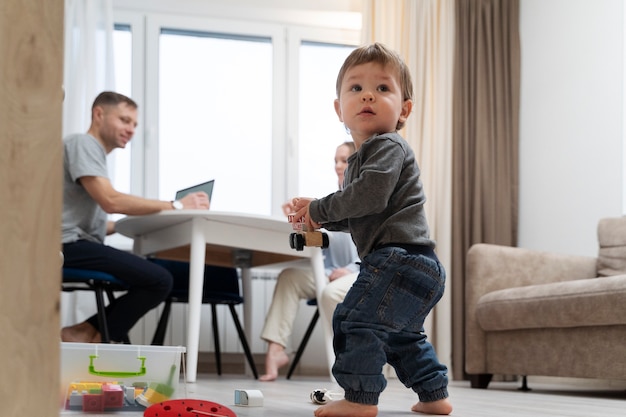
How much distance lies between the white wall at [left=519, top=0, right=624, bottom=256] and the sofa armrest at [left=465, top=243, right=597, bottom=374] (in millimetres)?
542

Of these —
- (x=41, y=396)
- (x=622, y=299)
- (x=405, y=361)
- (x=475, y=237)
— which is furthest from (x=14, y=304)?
(x=475, y=237)

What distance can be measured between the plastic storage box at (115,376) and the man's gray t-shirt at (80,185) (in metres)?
1.67

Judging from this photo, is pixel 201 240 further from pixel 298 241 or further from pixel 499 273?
pixel 298 241

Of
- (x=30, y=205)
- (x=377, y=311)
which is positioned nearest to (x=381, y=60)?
(x=377, y=311)

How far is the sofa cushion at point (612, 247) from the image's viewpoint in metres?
4.05

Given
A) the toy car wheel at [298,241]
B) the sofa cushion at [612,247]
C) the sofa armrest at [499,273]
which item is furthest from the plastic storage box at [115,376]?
the sofa cushion at [612,247]

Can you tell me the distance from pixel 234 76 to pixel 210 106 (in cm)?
25

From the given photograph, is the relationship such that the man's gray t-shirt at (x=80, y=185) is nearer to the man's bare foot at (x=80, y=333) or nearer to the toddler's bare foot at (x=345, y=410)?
the man's bare foot at (x=80, y=333)

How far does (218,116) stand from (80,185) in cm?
173

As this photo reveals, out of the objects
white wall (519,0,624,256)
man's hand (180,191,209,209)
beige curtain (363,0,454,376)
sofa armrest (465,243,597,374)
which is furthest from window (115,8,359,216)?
sofa armrest (465,243,597,374)

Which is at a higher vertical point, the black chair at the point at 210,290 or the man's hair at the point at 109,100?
the man's hair at the point at 109,100

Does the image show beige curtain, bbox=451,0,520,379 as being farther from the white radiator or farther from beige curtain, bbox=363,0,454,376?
the white radiator

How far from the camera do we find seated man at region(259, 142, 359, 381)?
4312 millimetres

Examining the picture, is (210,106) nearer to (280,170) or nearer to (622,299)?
(280,170)
